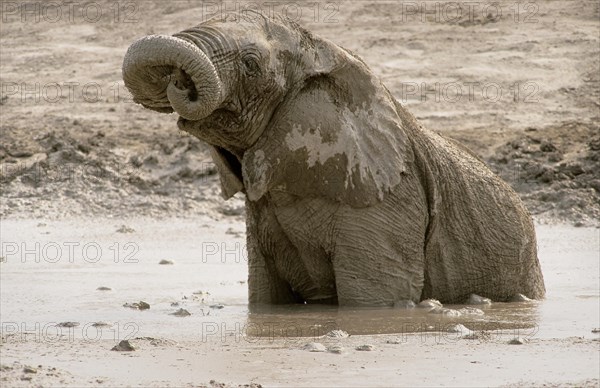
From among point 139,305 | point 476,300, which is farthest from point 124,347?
point 476,300

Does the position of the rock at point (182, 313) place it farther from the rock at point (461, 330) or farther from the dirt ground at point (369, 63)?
the dirt ground at point (369, 63)

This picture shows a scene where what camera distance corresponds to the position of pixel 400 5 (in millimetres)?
23516

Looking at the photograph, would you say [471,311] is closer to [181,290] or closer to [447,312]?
[447,312]

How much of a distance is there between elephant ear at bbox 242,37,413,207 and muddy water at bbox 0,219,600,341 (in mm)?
839

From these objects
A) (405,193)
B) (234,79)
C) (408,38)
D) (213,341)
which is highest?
(408,38)

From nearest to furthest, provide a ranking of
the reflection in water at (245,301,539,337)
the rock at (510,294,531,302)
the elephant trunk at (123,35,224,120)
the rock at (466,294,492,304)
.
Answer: the elephant trunk at (123,35,224,120) → the reflection in water at (245,301,539,337) → the rock at (466,294,492,304) → the rock at (510,294,531,302)

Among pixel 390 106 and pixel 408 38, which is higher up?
pixel 408 38

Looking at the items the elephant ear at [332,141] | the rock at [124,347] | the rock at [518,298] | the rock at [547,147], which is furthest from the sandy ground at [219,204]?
the elephant ear at [332,141]

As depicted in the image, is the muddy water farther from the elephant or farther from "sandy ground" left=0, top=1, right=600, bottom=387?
the elephant

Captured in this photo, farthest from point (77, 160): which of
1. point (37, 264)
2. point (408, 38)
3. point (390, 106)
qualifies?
point (390, 106)

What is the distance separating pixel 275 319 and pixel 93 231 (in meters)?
6.17

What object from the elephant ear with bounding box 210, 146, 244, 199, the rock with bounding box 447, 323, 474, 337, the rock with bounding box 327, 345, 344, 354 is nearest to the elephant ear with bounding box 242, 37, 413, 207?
the elephant ear with bounding box 210, 146, 244, 199

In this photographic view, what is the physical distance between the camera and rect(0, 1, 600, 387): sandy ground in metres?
8.34

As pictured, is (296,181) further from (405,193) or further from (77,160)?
(77,160)
